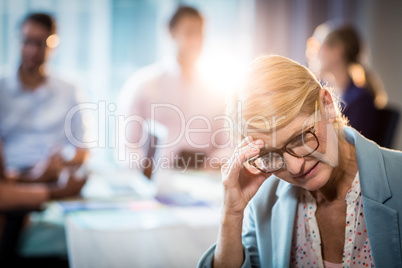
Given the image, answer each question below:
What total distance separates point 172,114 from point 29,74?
983 millimetres

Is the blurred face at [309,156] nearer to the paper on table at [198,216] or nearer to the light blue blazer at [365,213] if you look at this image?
the light blue blazer at [365,213]

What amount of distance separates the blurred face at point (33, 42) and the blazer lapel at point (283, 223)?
205 centimetres

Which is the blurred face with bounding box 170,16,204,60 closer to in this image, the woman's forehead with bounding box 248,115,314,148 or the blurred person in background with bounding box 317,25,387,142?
the blurred person in background with bounding box 317,25,387,142

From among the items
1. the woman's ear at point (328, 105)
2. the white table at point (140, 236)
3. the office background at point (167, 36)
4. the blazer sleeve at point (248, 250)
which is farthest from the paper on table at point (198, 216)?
the office background at point (167, 36)

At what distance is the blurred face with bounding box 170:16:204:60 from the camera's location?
2883 millimetres

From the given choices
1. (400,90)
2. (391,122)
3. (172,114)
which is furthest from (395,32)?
(172,114)

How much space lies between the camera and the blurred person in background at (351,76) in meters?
2.88

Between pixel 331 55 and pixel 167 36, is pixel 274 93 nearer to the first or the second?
pixel 331 55

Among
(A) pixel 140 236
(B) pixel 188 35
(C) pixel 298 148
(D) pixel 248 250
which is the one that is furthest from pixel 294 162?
(B) pixel 188 35

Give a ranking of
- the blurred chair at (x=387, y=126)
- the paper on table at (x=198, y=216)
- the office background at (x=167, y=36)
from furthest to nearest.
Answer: the office background at (x=167, y=36), the blurred chair at (x=387, y=126), the paper on table at (x=198, y=216)

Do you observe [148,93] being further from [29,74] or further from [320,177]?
[320,177]

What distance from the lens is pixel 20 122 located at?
2785mm

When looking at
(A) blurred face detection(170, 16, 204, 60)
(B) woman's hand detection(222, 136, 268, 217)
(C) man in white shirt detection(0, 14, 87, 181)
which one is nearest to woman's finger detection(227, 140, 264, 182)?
(B) woman's hand detection(222, 136, 268, 217)

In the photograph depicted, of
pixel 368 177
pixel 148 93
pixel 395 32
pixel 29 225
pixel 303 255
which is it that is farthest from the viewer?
pixel 395 32
